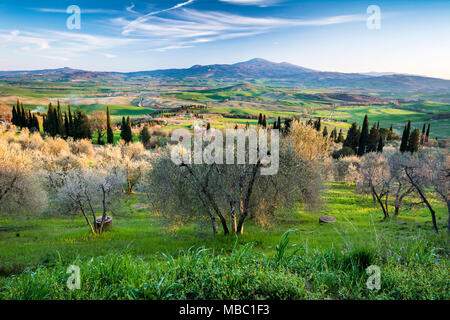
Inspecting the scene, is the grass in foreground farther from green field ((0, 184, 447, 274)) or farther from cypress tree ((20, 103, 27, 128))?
cypress tree ((20, 103, 27, 128))

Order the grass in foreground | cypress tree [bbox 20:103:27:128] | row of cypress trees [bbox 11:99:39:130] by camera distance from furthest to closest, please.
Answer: row of cypress trees [bbox 11:99:39:130] < cypress tree [bbox 20:103:27:128] < the grass in foreground

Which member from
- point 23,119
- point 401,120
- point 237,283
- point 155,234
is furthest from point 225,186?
point 401,120

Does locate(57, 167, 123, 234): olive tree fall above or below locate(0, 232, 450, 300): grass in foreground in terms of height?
below

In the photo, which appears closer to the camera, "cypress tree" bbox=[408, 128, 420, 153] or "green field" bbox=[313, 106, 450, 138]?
"cypress tree" bbox=[408, 128, 420, 153]

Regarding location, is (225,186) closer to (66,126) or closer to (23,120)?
(66,126)

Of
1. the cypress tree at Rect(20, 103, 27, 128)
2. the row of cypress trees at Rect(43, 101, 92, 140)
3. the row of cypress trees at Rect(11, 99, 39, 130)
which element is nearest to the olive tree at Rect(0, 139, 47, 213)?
the row of cypress trees at Rect(43, 101, 92, 140)

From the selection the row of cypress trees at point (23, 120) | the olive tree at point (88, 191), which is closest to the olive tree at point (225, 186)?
the olive tree at point (88, 191)

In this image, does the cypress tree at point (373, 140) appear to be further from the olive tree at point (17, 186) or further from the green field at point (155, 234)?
the olive tree at point (17, 186)

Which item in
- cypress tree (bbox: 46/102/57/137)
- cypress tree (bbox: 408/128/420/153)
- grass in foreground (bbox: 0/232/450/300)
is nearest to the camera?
grass in foreground (bbox: 0/232/450/300)

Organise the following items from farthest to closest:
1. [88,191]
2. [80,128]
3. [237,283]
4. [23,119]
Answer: [23,119] < [80,128] < [88,191] < [237,283]

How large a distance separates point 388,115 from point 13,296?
766ft

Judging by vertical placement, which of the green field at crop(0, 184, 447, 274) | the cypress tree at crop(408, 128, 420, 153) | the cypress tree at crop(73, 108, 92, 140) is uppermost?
the cypress tree at crop(73, 108, 92, 140)
